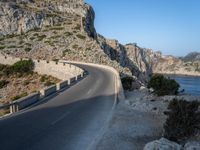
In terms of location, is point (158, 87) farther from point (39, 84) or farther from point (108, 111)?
point (39, 84)

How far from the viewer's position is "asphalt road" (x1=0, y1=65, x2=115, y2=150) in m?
13.0

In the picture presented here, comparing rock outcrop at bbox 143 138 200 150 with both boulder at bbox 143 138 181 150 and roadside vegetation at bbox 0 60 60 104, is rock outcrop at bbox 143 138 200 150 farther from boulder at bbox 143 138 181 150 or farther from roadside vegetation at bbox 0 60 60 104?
roadside vegetation at bbox 0 60 60 104

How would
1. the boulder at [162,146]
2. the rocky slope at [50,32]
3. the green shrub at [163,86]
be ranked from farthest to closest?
1. the rocky slope at [50,32]
2. the green shrub at [163,86]
3. the boulder at [162,146]

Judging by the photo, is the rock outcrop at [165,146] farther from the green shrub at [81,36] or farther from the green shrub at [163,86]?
the green shrub at [81,36]

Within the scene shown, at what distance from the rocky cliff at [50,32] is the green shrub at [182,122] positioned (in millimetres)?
48779

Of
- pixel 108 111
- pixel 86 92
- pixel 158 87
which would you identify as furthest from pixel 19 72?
pixel 108 111

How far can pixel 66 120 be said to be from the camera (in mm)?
17438

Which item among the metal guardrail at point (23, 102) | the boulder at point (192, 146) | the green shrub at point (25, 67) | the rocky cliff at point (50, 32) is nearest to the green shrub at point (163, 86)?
the metal guardrail at point (23, 102)

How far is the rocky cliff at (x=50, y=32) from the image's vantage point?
77094 millimetres

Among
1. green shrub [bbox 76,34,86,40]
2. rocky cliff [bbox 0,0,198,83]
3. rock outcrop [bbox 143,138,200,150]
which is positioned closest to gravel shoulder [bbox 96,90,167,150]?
rock outcrop [bbox 143,138,200,150]

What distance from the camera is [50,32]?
91.4 metres

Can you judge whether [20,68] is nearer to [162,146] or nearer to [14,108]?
[14,108]

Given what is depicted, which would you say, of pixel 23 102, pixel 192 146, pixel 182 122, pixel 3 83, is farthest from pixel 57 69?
pixel 192 146

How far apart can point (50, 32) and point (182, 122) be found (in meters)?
80.8
